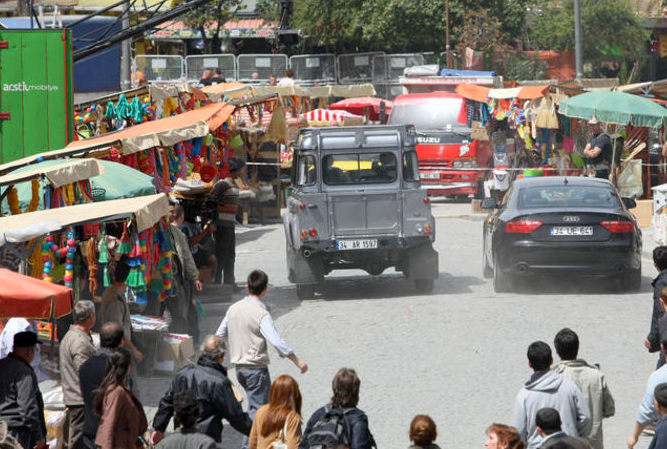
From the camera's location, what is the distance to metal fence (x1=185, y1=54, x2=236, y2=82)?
153 feet

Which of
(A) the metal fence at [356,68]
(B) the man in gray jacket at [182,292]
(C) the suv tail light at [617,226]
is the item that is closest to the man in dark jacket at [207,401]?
(B) the man in gray jacket at [182,292]

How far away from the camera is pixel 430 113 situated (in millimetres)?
31906

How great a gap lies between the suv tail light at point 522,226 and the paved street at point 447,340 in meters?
0.89

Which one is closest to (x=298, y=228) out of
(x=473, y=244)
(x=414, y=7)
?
(x=473, y=244)

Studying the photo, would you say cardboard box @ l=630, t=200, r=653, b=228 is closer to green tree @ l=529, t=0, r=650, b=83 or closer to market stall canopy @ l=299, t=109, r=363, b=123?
market stall canopy @ l=299, t=109, r=363, b=123

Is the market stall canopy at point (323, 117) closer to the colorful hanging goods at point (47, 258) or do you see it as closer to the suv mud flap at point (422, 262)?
the suv mud flap at point (422, 262)

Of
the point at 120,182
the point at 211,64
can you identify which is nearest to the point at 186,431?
the point at 120,182

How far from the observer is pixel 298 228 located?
16.9 meters

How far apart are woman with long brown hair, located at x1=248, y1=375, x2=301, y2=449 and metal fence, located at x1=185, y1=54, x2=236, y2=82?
39.4 meters

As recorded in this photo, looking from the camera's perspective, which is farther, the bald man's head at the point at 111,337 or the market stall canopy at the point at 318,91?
the market stall canopy at the point at 318,91

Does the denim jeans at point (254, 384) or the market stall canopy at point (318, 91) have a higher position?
the market stall canopy at point (318, 91)

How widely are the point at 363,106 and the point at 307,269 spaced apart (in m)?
23.9

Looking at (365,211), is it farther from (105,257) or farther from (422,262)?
(105,257)

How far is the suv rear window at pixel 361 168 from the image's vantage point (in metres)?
17.5
